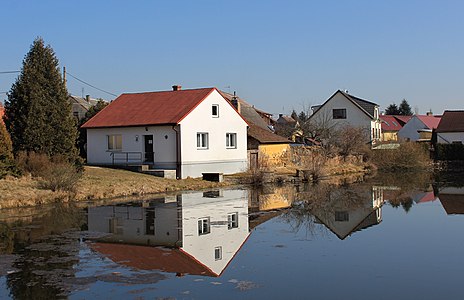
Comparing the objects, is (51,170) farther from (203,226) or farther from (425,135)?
(425,135)

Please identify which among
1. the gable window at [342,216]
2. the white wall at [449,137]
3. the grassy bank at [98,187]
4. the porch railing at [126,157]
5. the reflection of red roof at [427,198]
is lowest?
the gable window at [342,216]

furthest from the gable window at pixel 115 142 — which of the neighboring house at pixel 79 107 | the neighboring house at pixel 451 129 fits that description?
the neighboring house at pixel 451 129

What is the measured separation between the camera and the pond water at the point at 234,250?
10.4 meters

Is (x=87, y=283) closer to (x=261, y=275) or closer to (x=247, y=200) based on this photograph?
(x=261, y=275)

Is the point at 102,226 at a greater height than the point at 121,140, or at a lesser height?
lesser

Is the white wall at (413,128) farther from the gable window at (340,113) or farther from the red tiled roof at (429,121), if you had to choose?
the gable window at (340,113)

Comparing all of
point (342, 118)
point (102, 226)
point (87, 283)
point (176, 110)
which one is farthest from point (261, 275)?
point (342, 118)

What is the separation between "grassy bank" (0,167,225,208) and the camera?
23.6m

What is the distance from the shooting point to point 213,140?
127 feet

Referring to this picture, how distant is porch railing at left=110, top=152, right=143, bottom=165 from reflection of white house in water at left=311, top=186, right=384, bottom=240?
1522cm

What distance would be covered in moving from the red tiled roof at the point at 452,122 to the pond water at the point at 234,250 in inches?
1638

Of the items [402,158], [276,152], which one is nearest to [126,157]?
[276,152]

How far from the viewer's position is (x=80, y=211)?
2195 centimetres

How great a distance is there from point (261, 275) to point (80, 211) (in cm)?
1250
